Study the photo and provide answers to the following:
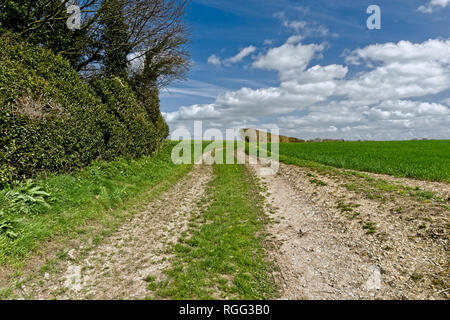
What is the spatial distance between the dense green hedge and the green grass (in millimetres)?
802

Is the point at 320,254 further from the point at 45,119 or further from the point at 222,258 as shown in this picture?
the point at 45,119

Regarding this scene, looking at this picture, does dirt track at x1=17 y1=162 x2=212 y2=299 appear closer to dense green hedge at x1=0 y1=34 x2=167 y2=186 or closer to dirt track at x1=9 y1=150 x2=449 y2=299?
dirt track at x1=9 y1=150 x2=449 y2=299

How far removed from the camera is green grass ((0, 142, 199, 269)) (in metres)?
5.44

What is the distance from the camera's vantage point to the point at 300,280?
472cm

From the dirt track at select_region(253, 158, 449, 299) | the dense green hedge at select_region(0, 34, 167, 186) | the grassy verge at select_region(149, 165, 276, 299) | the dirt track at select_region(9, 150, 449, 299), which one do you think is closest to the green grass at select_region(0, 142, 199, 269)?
the dense green hedge at select_region(0, 34, 167, 186)

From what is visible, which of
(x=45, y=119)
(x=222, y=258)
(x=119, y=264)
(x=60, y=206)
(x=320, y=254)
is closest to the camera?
(x=119, y=264)

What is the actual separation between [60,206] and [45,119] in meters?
3.83

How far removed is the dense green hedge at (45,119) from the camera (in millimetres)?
7781

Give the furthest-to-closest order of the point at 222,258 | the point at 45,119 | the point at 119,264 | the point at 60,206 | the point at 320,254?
the point at 45,119 < the point at 60,206 < the point at 320,254 < the point at 222,258 < the point at 119,264

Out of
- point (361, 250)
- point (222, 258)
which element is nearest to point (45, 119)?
point (222, 258)

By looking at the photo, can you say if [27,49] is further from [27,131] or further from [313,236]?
[313,236]

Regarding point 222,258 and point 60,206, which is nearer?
point 222,258

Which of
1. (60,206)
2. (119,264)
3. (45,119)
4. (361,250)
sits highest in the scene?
(45,119)

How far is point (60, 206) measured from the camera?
7.46 m
